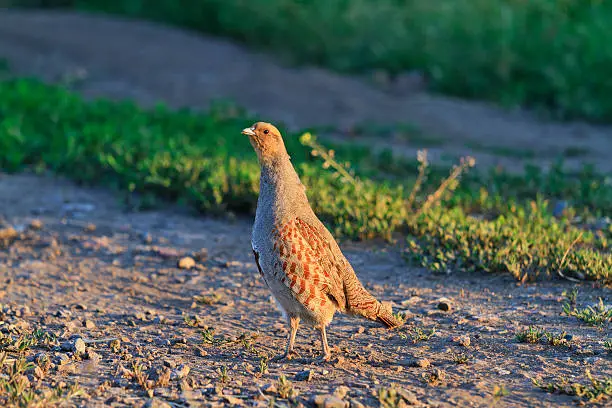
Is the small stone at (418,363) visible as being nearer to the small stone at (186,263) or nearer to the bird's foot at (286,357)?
the bird's foot at (286,357)

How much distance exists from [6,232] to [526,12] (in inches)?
366

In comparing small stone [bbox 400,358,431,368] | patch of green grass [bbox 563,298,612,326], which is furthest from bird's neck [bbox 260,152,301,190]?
patch of green grass [bbox 563,298,612,326]

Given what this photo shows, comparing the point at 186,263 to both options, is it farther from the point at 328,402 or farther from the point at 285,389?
the point at 328,402

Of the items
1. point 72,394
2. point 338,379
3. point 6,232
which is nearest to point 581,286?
point 338,379

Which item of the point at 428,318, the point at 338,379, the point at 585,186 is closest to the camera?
the point at 338,379

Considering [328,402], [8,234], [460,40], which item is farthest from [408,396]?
[460,40]

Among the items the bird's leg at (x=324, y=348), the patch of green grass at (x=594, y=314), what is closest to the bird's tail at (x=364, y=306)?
the bird's leg at (x=324, y=348)

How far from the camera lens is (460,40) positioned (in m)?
13.1

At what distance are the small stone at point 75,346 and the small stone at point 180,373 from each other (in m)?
0.56

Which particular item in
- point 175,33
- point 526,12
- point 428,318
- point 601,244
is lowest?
point 428,318

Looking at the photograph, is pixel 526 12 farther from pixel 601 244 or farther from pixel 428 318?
pixel 428 318

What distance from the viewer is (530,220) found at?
269 inches

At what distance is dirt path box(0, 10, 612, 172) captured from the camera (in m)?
10.4

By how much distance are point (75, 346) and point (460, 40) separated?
945 centimetres
